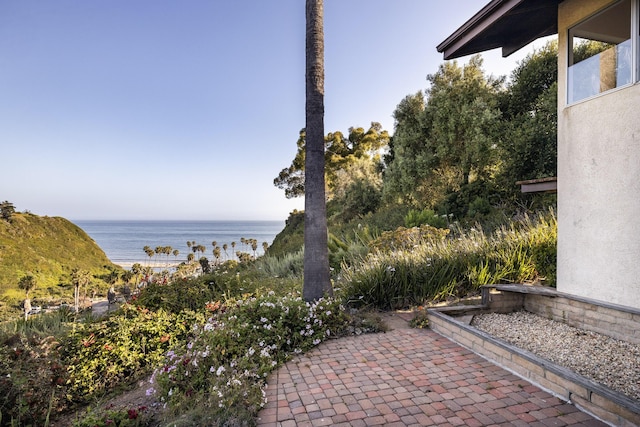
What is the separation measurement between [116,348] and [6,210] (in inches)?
1230

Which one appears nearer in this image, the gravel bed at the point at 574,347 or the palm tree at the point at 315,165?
the gravel bed at the point at 574,347

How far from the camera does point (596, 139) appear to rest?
4.30 meters

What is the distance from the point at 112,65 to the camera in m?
14.4

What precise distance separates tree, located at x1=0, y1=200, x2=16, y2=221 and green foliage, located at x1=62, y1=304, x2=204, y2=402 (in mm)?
29854

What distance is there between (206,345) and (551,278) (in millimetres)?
5483

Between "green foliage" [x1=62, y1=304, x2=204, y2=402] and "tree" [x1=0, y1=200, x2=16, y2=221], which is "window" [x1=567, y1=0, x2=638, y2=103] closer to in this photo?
"green foliage" [x1=62, y1=304, x2=204, y2=402]

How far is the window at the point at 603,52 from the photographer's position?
400cm

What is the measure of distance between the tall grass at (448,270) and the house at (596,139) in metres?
1.33

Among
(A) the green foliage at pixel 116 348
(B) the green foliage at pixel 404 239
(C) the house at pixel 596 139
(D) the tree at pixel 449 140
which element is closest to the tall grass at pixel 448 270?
(B) the green foliage at pixel 404 239

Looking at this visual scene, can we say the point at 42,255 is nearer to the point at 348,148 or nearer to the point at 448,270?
the point at 348,148

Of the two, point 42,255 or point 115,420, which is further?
point 42,255

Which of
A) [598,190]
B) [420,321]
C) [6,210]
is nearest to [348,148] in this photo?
[420,321]

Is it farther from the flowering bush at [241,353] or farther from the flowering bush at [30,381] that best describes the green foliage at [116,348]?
the flowering bush at [241,353]

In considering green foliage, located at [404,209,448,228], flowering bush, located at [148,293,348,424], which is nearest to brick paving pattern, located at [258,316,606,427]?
A: flowering bush, located at [148,293,348,424]
